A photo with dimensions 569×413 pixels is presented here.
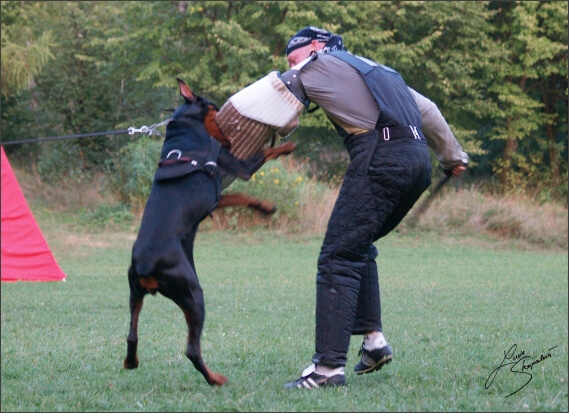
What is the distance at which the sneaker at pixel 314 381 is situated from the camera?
13.6 feet

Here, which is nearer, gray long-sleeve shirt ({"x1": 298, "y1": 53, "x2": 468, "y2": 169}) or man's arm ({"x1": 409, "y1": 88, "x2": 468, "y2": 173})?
gray long-sleeve shirt ({"x1": 298, "y1": 53, "x2": 468, "y2": 169})

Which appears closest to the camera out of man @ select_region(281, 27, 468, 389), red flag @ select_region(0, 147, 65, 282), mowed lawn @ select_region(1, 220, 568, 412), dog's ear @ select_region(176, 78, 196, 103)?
mowed lawn @ select_region(1, 220, 568, 412)

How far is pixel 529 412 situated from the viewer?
358 centimetres

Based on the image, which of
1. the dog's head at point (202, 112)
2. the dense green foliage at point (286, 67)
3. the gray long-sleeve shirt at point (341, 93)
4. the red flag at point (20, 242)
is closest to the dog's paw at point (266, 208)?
the dog's head at point (202, 112)

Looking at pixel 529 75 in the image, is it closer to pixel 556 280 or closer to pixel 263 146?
pixel 556 280

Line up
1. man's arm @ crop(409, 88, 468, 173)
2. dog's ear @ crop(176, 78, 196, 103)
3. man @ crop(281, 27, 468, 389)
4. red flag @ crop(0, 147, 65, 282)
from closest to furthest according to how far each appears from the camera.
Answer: man @ crop(281, 27, 468, 389) → dog's ear @ crop(176, 78, 196, 103) → man's arm @ crop(409, 88, 468, 173) → red flag @ crop(0, 147, 65, 282)

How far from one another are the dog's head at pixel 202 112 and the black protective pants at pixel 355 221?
2.48 ft

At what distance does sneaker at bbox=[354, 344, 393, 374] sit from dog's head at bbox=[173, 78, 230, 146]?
1478mm

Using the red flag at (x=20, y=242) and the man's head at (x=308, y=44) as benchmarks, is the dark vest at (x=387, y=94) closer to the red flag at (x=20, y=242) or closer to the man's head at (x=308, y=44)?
the man's head at (x=308, y=44)

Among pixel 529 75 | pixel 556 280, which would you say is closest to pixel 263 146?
pixel 556 280

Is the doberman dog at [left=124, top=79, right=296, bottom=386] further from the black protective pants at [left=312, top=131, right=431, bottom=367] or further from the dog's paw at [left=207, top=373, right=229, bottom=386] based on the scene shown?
the black protective pants at [left=312, top=131, right=431, bottom=367]

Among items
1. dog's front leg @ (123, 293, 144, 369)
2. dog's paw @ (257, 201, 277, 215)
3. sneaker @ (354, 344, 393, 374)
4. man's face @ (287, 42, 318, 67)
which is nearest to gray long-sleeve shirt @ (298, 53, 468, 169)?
man's face @ (287, 42, 318, 67)

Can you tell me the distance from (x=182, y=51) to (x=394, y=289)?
619 inches

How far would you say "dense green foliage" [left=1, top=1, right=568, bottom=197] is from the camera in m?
22.1
